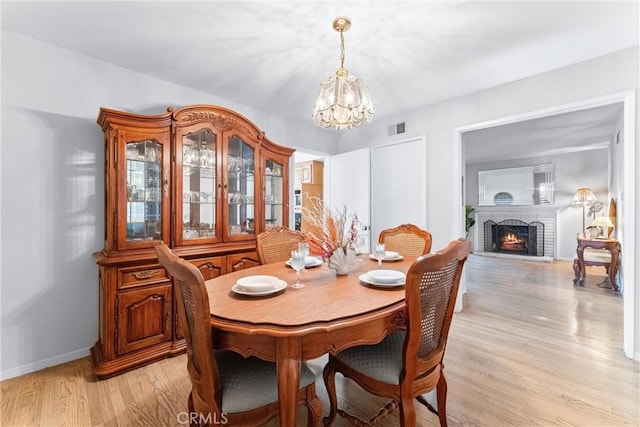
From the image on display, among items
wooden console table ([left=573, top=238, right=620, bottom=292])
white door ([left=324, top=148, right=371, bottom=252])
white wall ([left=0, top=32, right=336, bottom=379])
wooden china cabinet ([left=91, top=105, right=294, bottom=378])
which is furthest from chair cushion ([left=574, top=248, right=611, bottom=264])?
white wall ([left=0, top=32, right=336, bottom=379])

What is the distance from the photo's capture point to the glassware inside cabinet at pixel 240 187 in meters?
2.84

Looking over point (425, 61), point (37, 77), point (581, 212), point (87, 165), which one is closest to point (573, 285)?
point (581, 212)

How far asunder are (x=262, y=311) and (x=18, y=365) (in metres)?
2.24

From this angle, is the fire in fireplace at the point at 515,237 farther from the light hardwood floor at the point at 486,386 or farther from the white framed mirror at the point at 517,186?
the light hardwood floor at the point at 486,386

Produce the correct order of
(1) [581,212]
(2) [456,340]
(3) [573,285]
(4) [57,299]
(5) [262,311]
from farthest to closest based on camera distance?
(1) [581,212] < (3) [573,285] < (2) [456,340] < (4) [57,299] < (5) [262,311]

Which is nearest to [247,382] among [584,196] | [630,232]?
[630,232]

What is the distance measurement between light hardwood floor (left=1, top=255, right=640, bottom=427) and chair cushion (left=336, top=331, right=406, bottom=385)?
0.50 meters

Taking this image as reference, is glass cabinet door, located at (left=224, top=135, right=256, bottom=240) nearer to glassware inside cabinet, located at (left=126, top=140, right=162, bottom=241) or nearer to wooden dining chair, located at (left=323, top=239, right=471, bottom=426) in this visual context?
glassware inside cabinet, located at (left=126, top=140, right=162, bottom=241)

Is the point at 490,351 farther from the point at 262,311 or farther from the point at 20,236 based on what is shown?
the point at 20,236

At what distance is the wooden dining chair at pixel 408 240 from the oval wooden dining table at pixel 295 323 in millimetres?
1158

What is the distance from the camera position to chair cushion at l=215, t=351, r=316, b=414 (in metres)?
1.12

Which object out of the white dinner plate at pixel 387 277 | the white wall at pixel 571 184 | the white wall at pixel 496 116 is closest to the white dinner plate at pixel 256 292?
the white dinner plate at pixel 387 277

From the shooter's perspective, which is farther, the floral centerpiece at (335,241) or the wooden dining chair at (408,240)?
the wooden dining chair at (408,240)

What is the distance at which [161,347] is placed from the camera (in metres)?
2.30
